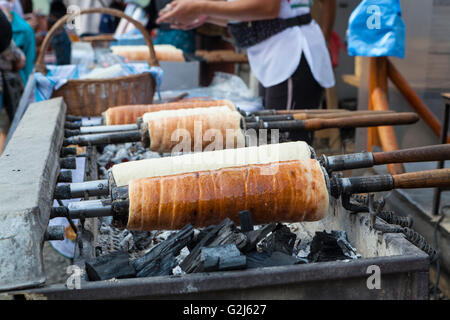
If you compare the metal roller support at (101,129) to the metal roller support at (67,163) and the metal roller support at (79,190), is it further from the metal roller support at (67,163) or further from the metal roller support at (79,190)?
the metal roller support at (79,190)

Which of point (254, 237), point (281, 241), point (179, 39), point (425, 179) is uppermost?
point (179, 39)

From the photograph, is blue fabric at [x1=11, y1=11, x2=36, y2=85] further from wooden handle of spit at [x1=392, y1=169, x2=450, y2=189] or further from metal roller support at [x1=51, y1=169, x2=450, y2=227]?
wooden handle of spit at [x1=392, y1=169, x2=450, y2=189]

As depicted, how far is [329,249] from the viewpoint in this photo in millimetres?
1375

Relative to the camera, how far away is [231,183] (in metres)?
1.31

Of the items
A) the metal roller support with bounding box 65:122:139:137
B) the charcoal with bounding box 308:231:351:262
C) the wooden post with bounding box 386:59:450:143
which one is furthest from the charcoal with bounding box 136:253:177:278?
the wooden post with bounding box 386:59:450:143

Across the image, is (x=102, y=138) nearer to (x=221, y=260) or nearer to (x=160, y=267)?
(x=160, y=267)

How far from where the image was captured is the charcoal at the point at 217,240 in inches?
46.1

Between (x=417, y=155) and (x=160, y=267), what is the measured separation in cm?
86

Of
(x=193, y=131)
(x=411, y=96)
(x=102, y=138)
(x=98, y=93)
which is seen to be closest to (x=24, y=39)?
(x=98, y=93)

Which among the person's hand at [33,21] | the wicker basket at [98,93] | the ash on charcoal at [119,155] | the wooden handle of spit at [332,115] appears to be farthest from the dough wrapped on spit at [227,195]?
the person's hand at [33,21]

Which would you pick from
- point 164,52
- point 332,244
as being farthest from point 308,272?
point 164,52

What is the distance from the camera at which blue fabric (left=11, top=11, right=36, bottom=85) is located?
4.91m

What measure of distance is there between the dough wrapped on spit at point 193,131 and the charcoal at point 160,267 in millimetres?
816
